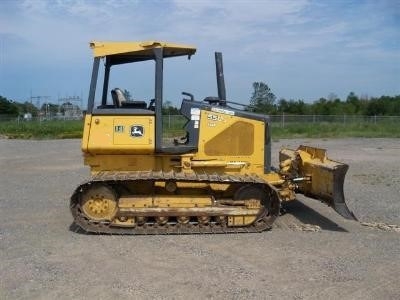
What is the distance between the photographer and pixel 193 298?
214 inches

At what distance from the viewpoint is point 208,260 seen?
679cm

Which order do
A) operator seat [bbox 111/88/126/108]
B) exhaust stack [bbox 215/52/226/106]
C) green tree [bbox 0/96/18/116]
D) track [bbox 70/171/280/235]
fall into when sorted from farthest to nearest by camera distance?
green tree [bbox 0/96/18/116]
exhaust stack [bbox 215/52/226/106]
operator seat [bbox 111/88/126/108]
track [bbox 70/171/280/235]

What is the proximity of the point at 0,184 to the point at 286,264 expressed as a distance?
9.74 m

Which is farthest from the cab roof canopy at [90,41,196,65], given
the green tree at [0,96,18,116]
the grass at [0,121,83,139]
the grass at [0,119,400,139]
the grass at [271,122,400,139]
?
the green tree at [0,96,18,116]

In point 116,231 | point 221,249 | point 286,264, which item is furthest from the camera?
point 116,231

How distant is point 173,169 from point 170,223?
0.96 metres

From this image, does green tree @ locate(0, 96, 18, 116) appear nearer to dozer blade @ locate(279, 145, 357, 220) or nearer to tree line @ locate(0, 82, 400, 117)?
tree line @ locate(0, 82, 400, 117)

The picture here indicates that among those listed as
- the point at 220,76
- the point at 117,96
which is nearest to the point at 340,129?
the point at 220,76

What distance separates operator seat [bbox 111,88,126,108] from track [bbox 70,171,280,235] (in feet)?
4.34

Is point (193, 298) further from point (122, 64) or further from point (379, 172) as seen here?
point (379, 172)

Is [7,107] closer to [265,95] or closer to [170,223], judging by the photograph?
[265,95]

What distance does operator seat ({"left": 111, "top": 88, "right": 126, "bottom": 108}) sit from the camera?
9.03 m

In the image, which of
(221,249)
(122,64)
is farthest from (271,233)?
(122,64)

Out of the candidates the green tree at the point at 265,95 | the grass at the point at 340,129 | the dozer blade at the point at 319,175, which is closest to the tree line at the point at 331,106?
the green tree at the point at 265,95
